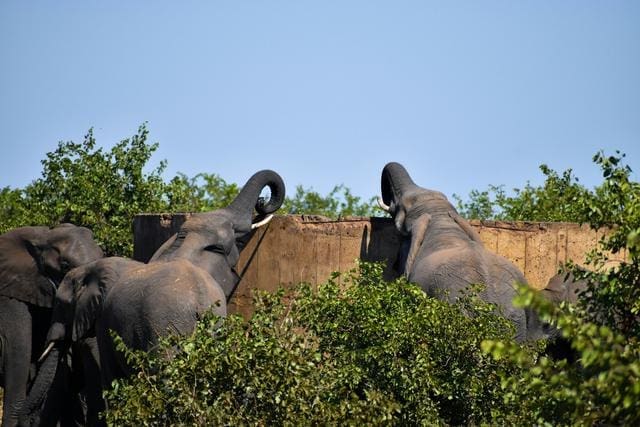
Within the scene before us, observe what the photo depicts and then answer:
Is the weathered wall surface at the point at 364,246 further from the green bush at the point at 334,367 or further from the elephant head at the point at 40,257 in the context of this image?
the green bush at the point at 334,367

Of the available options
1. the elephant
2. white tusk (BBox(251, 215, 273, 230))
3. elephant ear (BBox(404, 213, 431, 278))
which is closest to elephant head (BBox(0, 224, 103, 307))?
the elephant

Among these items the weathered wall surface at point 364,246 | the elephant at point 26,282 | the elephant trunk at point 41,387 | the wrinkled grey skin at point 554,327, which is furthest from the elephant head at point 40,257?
the wrinkled grey skin at point 554,327

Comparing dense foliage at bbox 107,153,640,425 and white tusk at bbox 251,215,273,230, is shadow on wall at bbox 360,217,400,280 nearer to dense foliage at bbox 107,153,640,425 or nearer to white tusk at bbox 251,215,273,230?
white tusk at bbox 251,215,273,230

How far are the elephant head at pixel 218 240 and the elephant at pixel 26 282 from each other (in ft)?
5.97

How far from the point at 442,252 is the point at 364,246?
1.69 metres

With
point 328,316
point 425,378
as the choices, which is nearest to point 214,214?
→ point 328,316

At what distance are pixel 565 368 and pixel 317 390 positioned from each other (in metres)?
2.59

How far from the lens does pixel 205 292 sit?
13.6 m

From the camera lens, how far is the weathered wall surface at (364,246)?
1583 cm

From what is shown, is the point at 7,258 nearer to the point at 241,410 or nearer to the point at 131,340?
the point at 131,340

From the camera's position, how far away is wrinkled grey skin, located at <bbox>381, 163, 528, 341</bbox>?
13.5 m

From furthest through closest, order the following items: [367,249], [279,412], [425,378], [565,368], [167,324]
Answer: [367,249] → [167,324] → [425,378] → [279,412] → [565,368]

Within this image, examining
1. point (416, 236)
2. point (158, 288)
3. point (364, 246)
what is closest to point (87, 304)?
point (158, 288)

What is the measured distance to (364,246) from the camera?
16.0 metres
